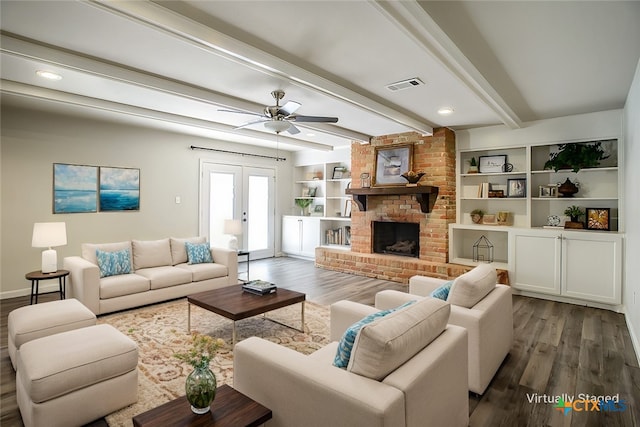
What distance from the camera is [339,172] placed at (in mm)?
7559

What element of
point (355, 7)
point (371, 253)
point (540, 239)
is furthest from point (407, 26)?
point (371, 253)

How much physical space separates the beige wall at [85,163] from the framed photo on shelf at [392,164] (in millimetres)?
3081

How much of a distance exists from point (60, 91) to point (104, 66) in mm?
1331

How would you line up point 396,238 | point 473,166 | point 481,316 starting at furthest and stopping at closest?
point 396,238
point 473,166
point 481,316

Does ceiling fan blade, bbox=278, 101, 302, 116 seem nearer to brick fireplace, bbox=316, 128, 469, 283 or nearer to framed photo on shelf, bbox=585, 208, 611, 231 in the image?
brick fireplace, bbox=316, 128, 469, 283

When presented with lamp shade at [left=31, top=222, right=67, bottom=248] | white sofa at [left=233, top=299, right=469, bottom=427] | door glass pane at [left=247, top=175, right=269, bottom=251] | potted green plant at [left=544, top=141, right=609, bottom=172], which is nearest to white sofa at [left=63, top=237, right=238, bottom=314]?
lamp shade at [left=31, top=222, right=67, bottom=248]

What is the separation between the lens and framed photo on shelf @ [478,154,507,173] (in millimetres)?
5340

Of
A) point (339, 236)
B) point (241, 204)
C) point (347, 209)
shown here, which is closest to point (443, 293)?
point (339, 236)

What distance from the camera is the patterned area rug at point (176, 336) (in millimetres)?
2346

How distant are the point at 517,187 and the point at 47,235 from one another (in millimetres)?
6086

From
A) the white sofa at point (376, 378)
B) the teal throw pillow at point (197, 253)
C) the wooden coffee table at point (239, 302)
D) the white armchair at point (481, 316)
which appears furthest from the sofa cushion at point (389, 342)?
the teal throw pillow at point (197, 253)

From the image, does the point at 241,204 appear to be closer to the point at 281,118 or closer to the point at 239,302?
the point at 281,118

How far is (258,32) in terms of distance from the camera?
2457mm

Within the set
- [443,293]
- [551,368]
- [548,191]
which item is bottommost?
[551,368]
